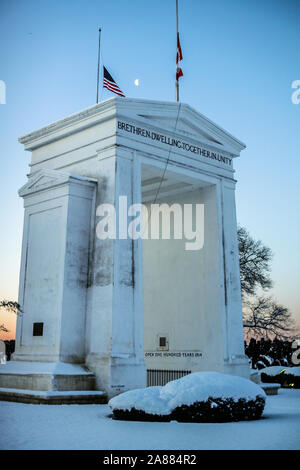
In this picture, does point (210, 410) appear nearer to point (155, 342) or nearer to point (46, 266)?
point (46, 266)

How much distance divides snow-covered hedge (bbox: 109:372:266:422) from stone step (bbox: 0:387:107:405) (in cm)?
308

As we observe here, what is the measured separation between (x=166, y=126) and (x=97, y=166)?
3187mm

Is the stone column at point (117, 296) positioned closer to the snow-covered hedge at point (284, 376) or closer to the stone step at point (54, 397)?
the stone step at point (54, 397)

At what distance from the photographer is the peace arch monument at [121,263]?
15297 mm

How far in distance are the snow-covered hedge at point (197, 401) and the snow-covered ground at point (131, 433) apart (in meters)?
0.30

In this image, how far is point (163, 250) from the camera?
21781 millimetres

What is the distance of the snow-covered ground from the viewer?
7.45m

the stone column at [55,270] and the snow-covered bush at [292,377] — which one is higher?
the stone column at [55,270]

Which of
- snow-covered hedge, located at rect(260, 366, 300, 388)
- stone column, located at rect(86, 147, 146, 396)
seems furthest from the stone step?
snow-covered hedge, located at rect(260, 366, 300, 388)

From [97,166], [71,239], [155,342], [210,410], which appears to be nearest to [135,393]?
[210,410]

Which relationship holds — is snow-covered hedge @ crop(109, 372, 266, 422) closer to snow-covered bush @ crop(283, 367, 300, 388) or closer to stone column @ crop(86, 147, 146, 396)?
stone column @ crop(86, 147, 146, 396)

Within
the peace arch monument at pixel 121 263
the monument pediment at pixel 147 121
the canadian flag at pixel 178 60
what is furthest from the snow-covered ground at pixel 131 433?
the canadian flag at pixel 178 60

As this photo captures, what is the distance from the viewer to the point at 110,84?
19000 mm

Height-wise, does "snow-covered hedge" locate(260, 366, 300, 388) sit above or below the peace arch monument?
below
